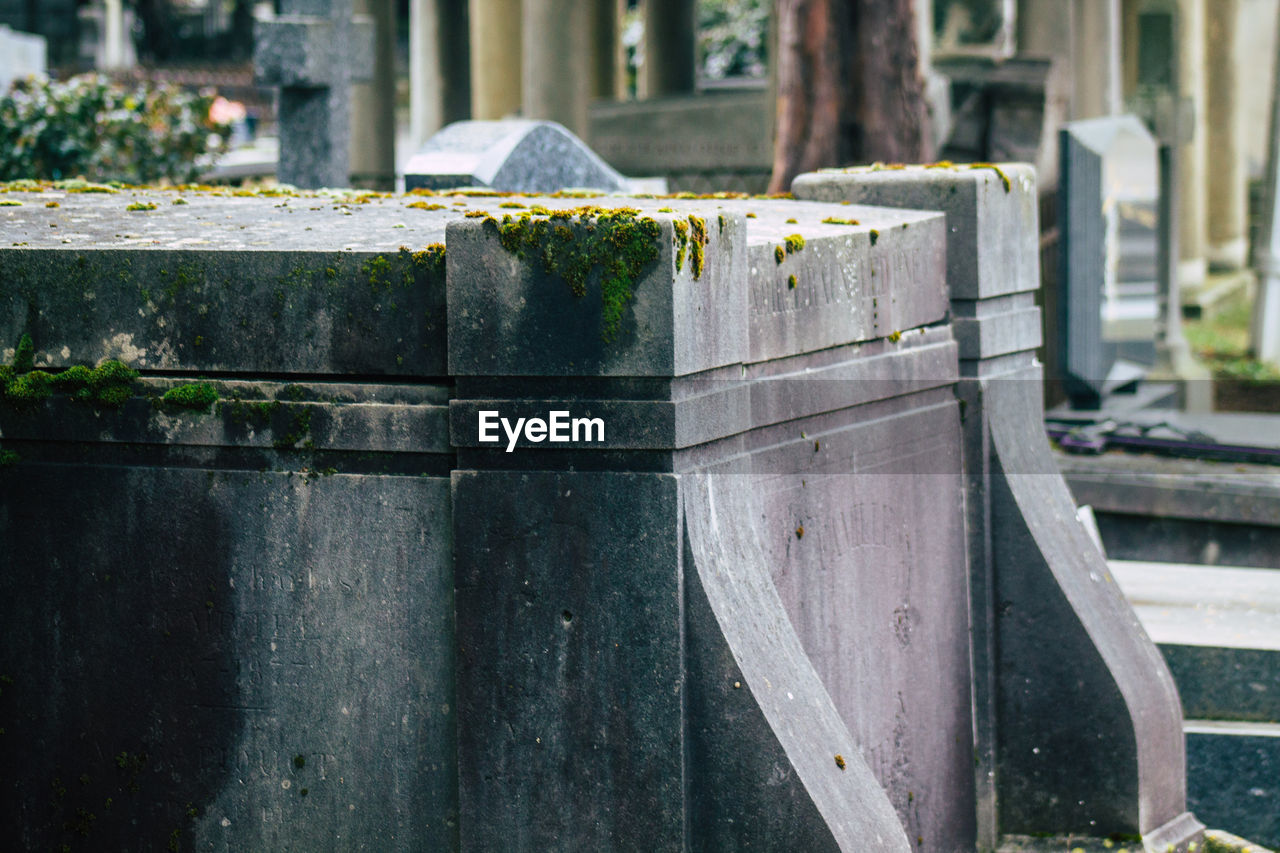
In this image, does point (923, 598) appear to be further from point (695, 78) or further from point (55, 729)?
point (695, 78)

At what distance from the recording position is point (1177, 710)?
5.27m

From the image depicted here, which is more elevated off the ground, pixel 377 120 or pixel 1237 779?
pixel 377 120

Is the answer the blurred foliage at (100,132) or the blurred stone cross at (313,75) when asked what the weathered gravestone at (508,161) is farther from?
the blurred foliage at (100,132)

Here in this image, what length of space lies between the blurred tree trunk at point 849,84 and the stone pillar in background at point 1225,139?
1609 centimetres

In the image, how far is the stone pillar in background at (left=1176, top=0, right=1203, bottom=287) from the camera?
23.2 metres

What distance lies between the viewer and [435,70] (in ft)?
83.2

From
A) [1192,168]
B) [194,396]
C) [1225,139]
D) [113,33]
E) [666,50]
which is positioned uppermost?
[113,33]

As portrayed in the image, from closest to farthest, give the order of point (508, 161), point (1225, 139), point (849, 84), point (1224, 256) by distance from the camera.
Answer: point (508, 161), point (849, 84), point (1225, 139), point (1224, 256)

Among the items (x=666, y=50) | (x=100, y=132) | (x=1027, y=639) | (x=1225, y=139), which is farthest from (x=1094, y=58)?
(x=1027, y=639)

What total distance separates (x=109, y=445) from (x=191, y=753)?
78 cm

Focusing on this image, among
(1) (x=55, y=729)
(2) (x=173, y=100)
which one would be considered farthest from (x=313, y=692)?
(2) (x=173, y=100)

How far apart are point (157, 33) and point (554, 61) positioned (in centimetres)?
2819

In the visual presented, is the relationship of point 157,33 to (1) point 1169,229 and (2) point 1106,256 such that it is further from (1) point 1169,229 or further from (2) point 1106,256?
(2) point 1106,256

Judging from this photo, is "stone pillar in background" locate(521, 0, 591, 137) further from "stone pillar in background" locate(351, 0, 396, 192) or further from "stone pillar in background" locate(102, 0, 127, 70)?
"stone pillar in background" locate(102, 0, 127, 70)
